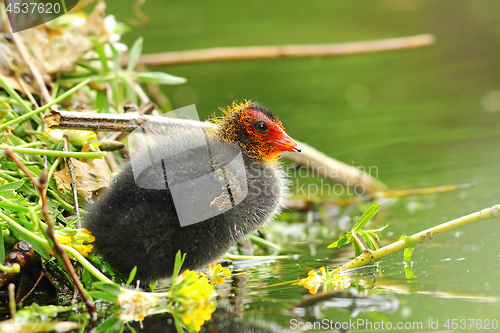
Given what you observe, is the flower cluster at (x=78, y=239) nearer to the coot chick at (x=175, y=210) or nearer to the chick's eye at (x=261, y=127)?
the coot chick at (x=175, y=210)

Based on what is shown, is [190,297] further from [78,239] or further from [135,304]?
[78,239]

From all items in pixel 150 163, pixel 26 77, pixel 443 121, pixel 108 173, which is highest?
pixel 26 77

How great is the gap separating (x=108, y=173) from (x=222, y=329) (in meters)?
1.24

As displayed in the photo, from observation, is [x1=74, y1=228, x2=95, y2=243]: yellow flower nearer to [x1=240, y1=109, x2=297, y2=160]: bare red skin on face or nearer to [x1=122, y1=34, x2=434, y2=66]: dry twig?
[x1=240, y1=109, x2=297, y2=160]: bare red skin on face

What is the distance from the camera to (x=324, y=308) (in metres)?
1.78

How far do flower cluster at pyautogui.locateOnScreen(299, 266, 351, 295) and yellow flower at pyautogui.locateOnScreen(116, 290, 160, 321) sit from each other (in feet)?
1.85

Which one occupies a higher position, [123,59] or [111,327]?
[123,59]

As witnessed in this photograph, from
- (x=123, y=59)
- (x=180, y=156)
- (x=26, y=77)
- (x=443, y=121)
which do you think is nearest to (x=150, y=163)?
(x=180, y=156)

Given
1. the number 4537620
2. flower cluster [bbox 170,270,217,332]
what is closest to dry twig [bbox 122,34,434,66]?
the number 4537620

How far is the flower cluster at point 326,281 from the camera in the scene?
2.01 metres

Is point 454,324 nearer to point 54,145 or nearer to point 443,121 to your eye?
point 54,145

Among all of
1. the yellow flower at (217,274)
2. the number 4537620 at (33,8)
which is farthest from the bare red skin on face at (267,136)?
the number 4537620 at (33,8)

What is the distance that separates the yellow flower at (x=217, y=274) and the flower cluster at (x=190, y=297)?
0.46 meters

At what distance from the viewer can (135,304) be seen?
1796 mm
